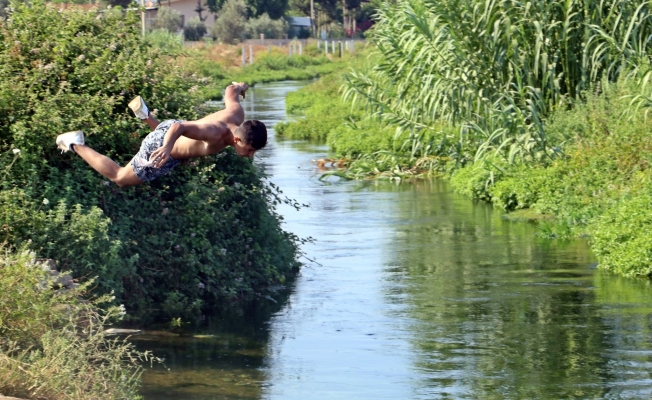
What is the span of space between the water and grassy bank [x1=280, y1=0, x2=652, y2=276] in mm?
1381

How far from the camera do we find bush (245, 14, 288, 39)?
88.9 metres

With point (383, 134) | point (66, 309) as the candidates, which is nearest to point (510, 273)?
point (66, 309)

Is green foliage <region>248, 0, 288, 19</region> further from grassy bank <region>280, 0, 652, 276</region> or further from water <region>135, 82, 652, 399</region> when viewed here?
water <region>135, 82, 652, 399</region>

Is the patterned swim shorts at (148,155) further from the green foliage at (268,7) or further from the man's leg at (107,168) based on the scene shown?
the green foliage at (268,7)

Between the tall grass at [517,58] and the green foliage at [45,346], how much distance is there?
434 inches

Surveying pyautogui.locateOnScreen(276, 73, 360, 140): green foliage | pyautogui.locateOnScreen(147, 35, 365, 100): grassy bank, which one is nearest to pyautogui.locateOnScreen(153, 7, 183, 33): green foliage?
pyautogui.locateOnScreen(147, 35, 365, 100): grassy bank

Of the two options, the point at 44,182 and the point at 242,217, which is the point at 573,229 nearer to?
the point at 242,217

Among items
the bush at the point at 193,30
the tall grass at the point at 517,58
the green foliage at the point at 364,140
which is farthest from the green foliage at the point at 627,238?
the bush at the point at 193,30

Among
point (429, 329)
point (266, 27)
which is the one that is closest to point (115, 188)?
point (429, 329)

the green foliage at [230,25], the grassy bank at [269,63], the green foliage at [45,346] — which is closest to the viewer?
the green foliage at [45,346]

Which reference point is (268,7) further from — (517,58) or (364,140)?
(517,58)

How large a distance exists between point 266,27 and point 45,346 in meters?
85.3

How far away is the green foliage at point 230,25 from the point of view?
83.8 m

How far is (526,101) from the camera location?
18172 millimetres
